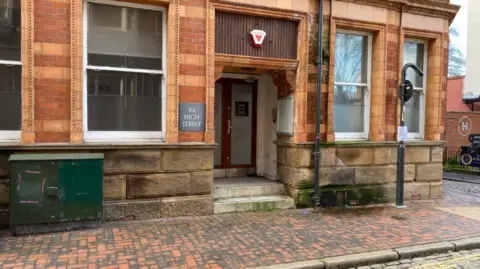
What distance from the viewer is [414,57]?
9.70 meters

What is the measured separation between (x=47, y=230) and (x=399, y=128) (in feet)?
23.8

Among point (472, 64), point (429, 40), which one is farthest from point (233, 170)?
point (472, 64)

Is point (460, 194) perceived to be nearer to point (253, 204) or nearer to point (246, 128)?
point (246, 128)

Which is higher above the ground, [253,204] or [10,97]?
[10,97]

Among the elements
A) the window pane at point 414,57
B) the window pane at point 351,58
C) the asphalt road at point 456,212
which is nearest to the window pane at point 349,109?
the window pane at point 351,58

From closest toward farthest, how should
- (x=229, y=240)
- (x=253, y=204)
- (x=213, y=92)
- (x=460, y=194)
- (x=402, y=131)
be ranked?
1. (x=229, y=240)
2. (x=213, y=92)
3. (x=253, y=204)
4. (x=402, y=131)
5. (x=460, y=194)

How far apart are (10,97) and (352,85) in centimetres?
716

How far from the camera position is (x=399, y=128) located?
833 centimetres

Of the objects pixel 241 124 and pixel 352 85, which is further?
pixel 241 124

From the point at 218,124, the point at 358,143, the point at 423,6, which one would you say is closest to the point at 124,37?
the point at 218,124

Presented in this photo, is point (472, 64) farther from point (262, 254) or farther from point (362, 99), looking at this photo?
point (262, 254)

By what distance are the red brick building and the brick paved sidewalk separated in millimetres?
794

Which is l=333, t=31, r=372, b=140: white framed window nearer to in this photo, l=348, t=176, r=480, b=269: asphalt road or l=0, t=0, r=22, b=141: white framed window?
l=348, t=176, r=480, b=269: asphalt road

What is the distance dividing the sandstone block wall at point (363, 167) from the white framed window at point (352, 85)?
54 cm
